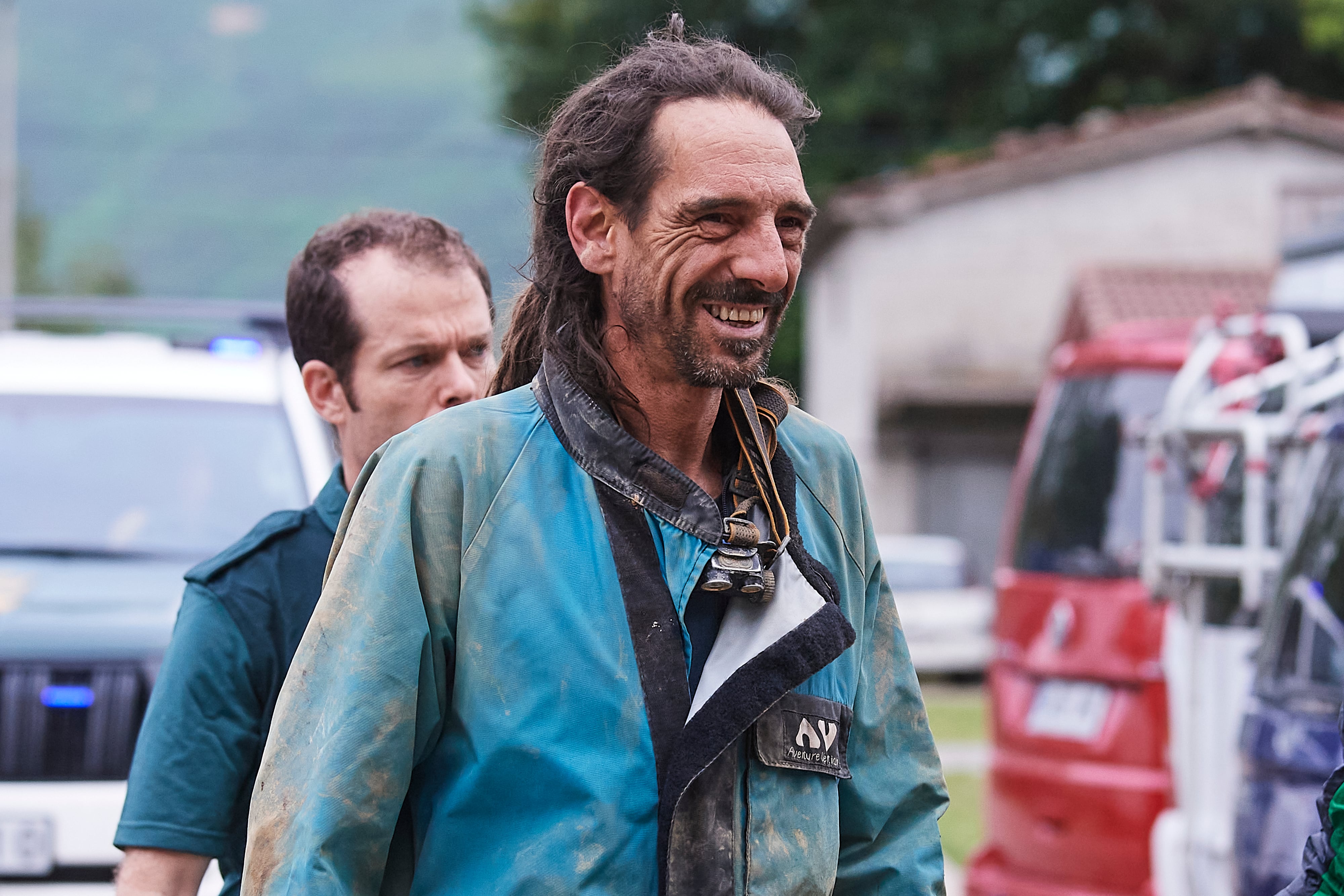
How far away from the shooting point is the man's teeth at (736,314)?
2.12 m

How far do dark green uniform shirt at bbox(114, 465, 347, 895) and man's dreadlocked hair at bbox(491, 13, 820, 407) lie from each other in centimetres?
53

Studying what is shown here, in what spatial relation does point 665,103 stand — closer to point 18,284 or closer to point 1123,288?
point 1123,288

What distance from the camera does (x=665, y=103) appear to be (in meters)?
2.12

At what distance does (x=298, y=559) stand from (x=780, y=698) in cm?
96

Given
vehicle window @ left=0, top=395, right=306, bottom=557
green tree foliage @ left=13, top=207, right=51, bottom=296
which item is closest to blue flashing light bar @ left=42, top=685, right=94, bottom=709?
vehicle window @ left=0, top=395, right=306, bottom=557

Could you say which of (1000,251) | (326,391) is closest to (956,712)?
(1000,251)

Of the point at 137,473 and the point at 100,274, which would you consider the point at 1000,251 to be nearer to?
the point at 137,473

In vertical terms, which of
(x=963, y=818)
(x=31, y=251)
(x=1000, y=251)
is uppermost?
(x=31, y=251)

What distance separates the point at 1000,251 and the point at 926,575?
16.6 ft

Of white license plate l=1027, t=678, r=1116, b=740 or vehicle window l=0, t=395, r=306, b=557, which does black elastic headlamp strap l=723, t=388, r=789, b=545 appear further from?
white license plate l=1027, t=678, r=1116, b=740

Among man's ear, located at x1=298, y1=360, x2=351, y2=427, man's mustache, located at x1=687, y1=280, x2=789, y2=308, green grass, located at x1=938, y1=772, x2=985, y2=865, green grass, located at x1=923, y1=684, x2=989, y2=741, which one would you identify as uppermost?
man's mustache, located at x1=687, y1=280, x2=789, y2=308

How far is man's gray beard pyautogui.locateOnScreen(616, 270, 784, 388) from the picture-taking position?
83.1 inches

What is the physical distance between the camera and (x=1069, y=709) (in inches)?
229

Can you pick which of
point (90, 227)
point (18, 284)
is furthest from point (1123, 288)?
point (90, 227)
